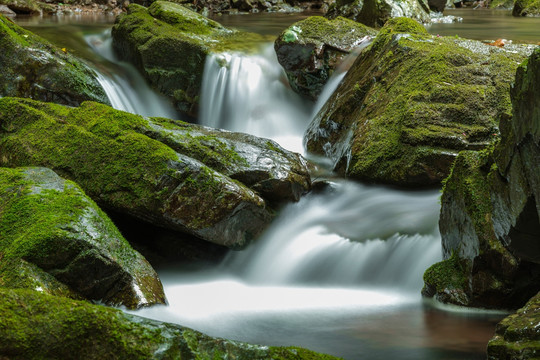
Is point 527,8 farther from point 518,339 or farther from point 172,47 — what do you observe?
point 518,339

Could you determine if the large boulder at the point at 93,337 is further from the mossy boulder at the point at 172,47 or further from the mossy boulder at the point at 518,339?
the mossy boulder at the point at 172,47

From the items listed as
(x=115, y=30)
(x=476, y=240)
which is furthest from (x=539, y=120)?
(x=115, y=30)

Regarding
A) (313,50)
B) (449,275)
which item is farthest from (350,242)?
(313,50)

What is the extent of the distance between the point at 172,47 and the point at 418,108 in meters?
6.11

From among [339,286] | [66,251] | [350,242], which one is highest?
[66,251]

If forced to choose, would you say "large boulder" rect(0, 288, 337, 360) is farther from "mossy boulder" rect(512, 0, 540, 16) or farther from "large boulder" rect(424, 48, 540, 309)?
"mossy boulder" rect(512, 0, 540, 16)

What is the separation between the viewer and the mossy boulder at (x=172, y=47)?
1136 centimetres

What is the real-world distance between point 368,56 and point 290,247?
374 cm

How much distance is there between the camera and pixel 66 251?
14.5ft

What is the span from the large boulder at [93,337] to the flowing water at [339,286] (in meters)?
1.72

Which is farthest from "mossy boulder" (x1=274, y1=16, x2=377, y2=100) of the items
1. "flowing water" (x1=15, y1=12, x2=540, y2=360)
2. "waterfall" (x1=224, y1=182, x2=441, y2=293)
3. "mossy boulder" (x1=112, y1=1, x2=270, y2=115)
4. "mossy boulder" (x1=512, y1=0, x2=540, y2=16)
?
"mossy boulder" (x1=512, y1=0, x2=540, y2=16)

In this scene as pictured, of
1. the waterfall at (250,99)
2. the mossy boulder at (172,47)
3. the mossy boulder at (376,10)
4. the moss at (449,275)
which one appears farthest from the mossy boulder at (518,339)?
the mossy boulder at (376,10)

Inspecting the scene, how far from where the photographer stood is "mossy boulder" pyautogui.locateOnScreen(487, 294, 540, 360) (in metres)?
2.98

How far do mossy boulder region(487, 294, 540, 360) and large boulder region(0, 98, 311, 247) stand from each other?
3087 millimetres
